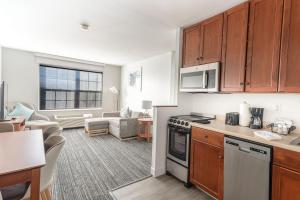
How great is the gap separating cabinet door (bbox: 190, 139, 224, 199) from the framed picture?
12.2 ft

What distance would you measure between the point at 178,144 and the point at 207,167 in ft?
1.79

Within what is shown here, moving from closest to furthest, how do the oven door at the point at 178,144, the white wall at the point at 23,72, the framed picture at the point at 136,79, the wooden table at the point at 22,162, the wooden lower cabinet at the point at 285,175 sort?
the wooden table at the point at 22,162 → the wooden lower cabinet at the point at 285,175 → the oven door at the point at 178,144 → the white wall at the point at 23,72 → the framed picture at the point at 136,79

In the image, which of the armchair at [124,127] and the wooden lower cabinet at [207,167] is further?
the armchair at [124,127]

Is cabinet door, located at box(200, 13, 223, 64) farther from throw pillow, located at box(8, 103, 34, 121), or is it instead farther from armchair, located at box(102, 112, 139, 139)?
throw pillow, located at box(8, 103, 34, 121)

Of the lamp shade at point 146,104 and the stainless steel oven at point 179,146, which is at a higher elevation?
the lamp shade at point 146,104

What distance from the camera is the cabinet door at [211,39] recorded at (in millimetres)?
2223

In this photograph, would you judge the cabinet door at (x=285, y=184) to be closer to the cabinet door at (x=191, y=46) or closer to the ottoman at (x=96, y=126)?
the cabinet door at (x=191, y=46)

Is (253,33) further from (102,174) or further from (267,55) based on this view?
(102,174)

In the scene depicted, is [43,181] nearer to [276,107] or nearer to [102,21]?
[102,21]

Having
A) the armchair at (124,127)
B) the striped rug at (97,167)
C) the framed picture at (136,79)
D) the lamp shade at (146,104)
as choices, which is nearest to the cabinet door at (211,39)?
the striped rug at (97,167)

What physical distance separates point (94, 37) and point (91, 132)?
2.69 metres

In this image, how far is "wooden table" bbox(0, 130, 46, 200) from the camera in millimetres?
1086

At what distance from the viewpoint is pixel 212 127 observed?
1961 mm

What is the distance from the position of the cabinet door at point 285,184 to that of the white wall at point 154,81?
2622 millimetres
